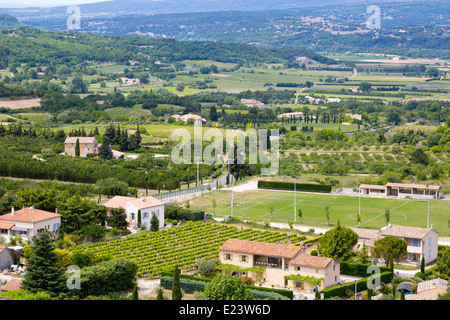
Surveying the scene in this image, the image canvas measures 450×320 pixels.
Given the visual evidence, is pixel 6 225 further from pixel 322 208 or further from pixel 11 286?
pixel 322 208

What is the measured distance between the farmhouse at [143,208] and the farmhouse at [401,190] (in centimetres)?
1368

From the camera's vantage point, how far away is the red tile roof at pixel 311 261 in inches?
971

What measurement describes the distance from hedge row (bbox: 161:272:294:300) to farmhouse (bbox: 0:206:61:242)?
8.21m

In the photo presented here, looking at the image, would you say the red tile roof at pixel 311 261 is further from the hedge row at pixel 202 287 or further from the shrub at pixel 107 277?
the shrub at pixel 107 277

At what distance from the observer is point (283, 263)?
25.8 m

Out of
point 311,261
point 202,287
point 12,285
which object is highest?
point 311,261

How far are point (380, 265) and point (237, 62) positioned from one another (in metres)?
123

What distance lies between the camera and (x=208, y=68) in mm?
134750

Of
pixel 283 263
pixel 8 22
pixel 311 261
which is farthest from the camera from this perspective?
pixel 8 22

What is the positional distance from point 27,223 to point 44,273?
349 inches

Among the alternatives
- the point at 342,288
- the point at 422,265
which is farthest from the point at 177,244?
the point at 422,265
